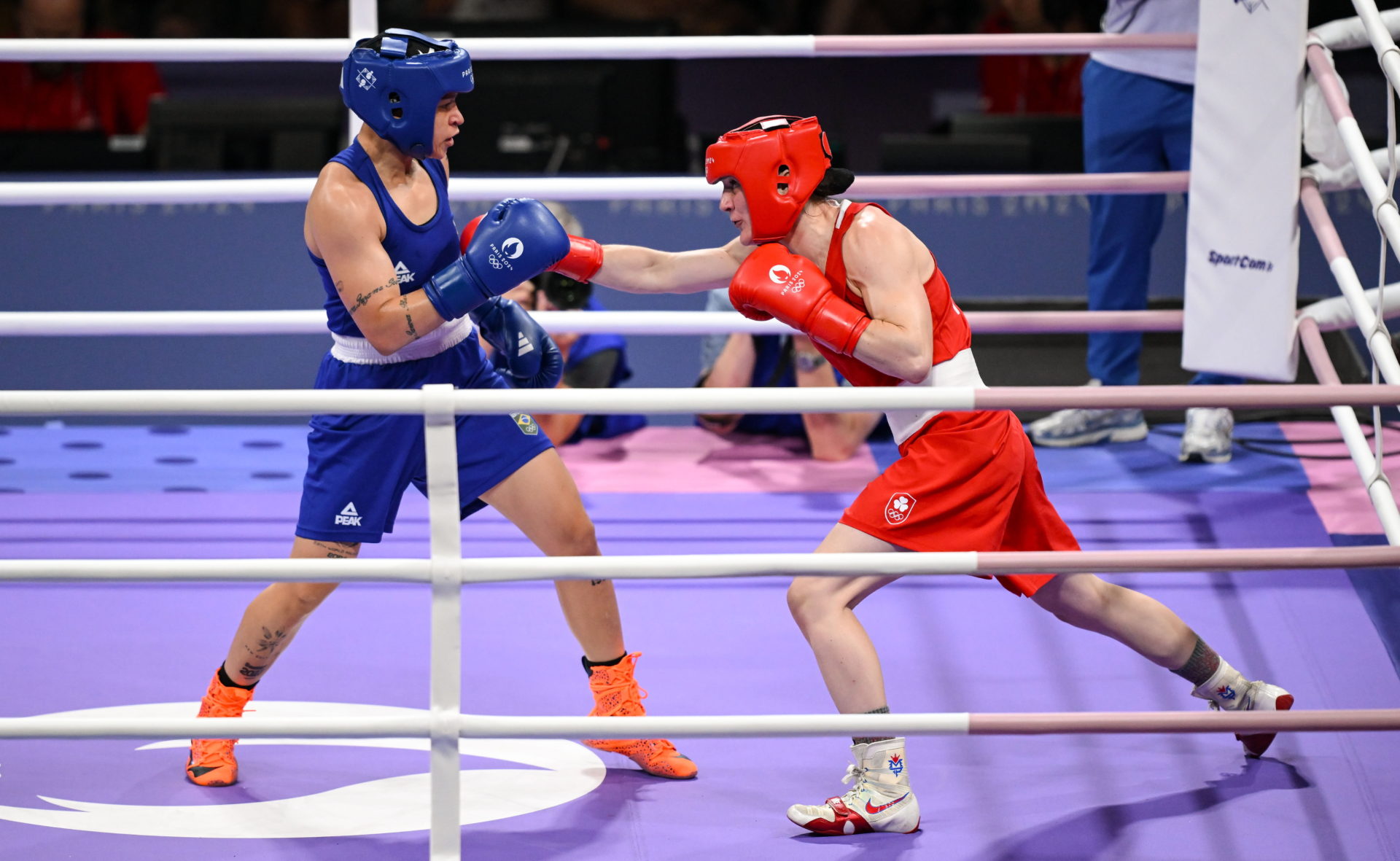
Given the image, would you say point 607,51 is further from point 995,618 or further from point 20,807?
point 20,807

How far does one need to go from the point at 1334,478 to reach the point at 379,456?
9.35 ft

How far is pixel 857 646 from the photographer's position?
2.50m

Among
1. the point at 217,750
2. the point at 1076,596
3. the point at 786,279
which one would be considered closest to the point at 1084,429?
the point at 1076,596

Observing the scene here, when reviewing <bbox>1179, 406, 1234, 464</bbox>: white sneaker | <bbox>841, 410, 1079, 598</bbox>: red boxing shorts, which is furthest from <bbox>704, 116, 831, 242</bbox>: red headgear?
<bbox>1179, 406, 1234, 464</bbox>: white sneaker

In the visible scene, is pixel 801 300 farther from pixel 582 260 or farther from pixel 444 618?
pixel 444 618

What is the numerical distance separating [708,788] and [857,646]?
464 mm

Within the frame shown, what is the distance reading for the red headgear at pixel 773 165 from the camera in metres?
2.58

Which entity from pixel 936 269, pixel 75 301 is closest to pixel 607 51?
pixel 936 269

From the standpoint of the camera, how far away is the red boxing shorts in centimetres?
253

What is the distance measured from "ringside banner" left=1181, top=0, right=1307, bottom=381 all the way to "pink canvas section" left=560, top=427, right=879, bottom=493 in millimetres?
1095

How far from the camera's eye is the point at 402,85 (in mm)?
2553

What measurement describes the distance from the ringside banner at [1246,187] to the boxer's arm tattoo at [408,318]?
211 cm

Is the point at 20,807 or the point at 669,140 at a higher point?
the point at 669,140

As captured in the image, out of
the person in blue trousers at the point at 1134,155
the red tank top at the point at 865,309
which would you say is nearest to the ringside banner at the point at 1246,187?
the person in blue trousers at the point at 1134,155
